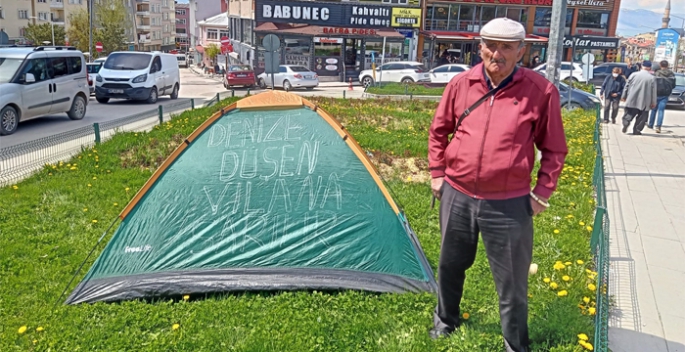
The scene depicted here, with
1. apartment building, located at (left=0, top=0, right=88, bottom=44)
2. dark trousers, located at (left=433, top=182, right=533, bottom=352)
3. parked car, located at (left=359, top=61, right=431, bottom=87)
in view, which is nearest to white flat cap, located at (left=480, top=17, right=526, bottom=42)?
dark trousers, located at (left=433, top=182, right=533, bottom=352)

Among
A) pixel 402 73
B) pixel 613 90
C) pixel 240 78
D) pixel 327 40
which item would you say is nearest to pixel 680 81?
pixel 613 90

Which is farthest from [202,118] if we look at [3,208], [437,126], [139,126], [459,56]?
[459,56]

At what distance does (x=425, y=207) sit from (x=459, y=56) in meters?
36.6

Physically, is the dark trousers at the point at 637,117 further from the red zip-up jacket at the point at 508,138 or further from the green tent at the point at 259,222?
the red zip-up jacket at the point at 508,138

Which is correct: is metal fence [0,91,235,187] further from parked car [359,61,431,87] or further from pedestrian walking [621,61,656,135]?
parked car [359,61,431,87]

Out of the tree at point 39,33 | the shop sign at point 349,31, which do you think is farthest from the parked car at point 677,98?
the tree at point 39,33

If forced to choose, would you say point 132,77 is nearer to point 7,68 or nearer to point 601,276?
point 7,68

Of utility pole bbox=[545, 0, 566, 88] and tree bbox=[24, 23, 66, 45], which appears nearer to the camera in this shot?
utility pole bbox=[545, 0, 566, 88]

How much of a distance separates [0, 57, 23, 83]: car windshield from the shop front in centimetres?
2313

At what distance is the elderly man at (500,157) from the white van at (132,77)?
1800 centimetres

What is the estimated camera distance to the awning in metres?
36.1

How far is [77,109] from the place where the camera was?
15.6 meters

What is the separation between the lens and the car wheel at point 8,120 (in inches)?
491

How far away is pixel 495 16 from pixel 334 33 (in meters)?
12.4
